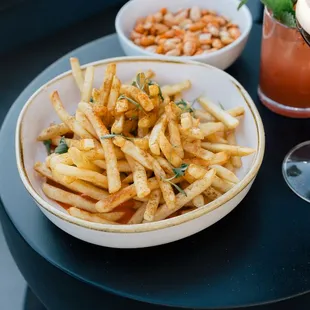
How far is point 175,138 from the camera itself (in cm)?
103

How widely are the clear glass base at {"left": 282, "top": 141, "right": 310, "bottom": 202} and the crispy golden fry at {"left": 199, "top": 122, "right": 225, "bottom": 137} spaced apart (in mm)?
200

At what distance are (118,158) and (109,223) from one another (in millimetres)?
132

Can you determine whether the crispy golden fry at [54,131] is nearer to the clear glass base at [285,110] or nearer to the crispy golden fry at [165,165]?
the crispy golden fry at [165,165]

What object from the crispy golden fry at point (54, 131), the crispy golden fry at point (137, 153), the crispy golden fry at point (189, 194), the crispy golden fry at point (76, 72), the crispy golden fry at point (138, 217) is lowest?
the crispy golden fry at point (138, 217)

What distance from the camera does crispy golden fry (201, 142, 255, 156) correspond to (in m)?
1.05

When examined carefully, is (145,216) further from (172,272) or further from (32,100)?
(32,100)

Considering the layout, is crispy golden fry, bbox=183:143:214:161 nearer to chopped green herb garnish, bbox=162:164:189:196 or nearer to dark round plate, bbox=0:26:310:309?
chopped green herb garnish, bbox=162:164:189:196

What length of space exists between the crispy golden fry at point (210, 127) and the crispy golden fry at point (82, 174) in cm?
22

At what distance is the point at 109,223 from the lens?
99 cm

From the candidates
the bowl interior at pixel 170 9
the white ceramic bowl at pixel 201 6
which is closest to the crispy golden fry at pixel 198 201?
the white ceramic bowl at pixel 201 6

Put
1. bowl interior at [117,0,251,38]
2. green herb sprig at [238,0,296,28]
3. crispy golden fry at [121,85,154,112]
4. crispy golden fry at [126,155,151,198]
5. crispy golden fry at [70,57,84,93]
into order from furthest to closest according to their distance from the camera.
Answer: bowl interior at [117,0,251,38], crispy golden fry at [70,57,84,93], green herb sprig at [238,0,296,28], crispy golden fry at [121,85,154,112], crispy golden fry at [126,155,151,198]

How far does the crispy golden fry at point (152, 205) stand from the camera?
3.16 ft

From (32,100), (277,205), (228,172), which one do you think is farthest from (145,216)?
(32,100)

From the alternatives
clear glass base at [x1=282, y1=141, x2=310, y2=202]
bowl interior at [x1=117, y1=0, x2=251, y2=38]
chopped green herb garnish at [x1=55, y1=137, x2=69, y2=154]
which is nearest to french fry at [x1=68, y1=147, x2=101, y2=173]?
chopped green herb garnish at [x1=55, y1=137, x2=69, y2=154]
